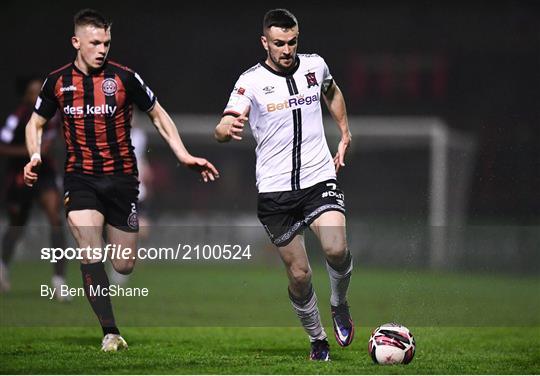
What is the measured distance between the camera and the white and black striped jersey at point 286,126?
7.14m

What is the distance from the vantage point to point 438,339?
840cm

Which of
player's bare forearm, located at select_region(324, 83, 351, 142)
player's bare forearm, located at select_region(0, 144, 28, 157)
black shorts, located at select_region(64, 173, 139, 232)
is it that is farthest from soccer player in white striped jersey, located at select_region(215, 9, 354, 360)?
player's bare forearm, located at select_region(0, 144, 28, 157)

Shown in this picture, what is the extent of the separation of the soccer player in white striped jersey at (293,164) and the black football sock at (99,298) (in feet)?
3.95

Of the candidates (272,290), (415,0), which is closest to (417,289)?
(272,290)

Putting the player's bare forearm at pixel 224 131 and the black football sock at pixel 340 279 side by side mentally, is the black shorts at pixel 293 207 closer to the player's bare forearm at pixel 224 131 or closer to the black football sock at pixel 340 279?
the black football sock at pixel 340 279

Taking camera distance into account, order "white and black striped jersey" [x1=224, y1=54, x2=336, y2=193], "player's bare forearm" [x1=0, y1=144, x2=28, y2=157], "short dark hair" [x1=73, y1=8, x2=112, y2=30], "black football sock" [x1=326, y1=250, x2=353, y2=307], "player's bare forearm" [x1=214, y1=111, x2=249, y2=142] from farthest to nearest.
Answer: "player's bare forearm" [x1=0, y1=144, x2=28, y2=157] → "short dark hair" [x1=73, y1=8, x2=112, y2=30] → "black football sock" [x1=326, y1=250, x2=353, y2=307] → "white and black striped jersey" [x1=224, y1=54, x2=336, y2=193] → "player's bare forearm" [x1=214, y1=111, x2=249, y2=142]

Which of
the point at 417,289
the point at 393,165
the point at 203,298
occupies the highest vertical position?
the point at 417,289

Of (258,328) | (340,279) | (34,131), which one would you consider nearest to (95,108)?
(34,131)

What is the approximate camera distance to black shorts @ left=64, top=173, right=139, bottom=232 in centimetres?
761

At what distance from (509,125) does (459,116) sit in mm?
1073

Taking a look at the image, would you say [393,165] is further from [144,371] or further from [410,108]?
[144,371]

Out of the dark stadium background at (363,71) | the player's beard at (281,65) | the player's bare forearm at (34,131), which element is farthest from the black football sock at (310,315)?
the dark stadium background at (363,71)

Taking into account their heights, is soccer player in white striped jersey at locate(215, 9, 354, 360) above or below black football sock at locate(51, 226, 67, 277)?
above

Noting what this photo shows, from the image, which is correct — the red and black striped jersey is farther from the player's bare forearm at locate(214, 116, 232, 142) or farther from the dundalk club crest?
the dundalk club crest
